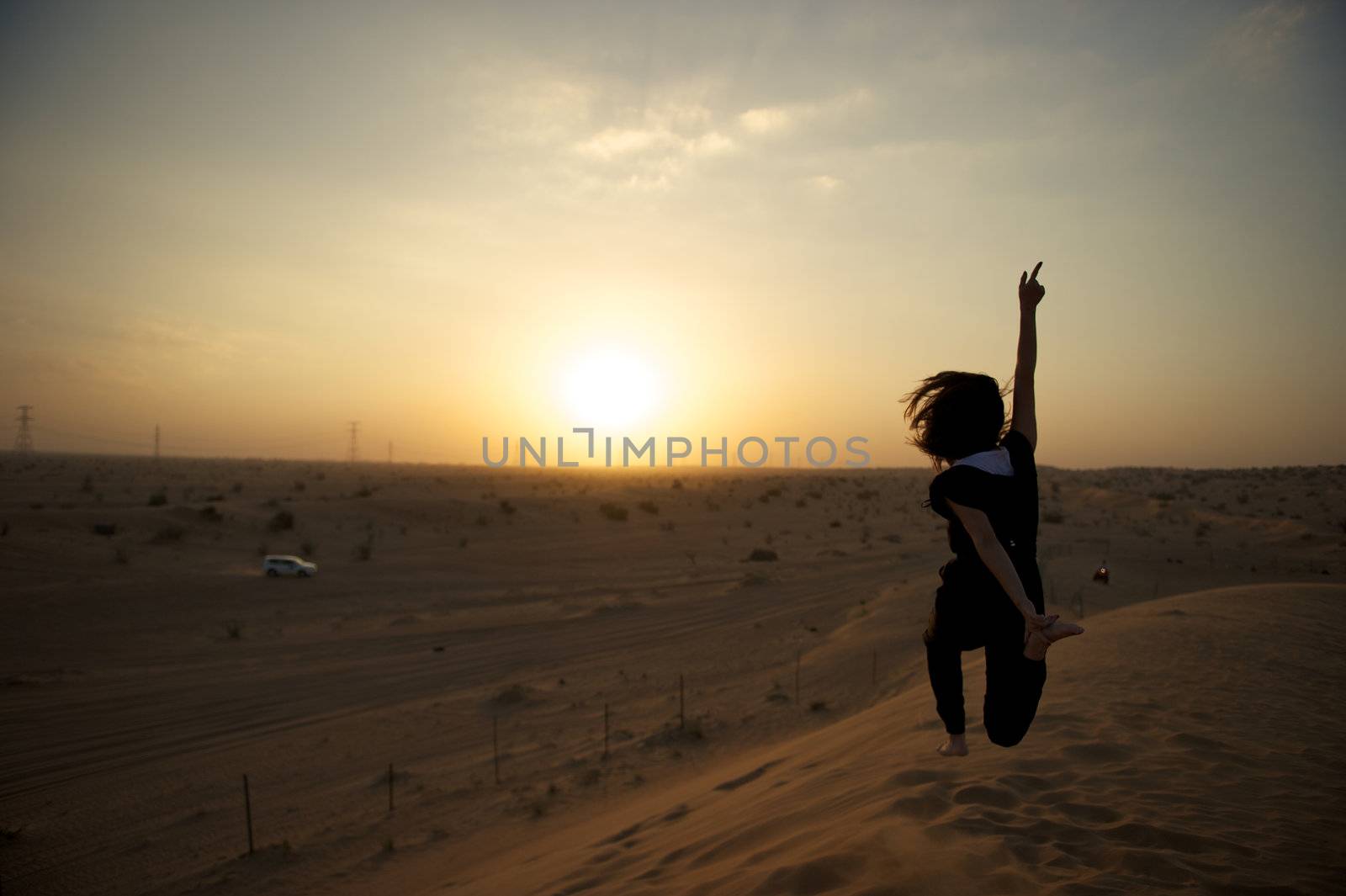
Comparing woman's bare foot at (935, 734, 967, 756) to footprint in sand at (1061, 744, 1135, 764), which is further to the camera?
footprint in sand at (1061, 744, 1135, 764)

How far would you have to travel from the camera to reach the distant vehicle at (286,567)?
78.6ft

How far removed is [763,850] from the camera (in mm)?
4895

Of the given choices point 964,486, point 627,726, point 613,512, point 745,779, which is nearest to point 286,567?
point 627,726

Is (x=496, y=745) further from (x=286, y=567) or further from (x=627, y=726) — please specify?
(x=286, y=567)

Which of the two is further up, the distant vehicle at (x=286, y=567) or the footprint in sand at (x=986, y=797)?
the footprint in sand at (x=986, y=797)

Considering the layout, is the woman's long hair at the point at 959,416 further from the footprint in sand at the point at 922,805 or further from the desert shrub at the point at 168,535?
the desert shrub at the point at 168,535

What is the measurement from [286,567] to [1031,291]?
2521cm

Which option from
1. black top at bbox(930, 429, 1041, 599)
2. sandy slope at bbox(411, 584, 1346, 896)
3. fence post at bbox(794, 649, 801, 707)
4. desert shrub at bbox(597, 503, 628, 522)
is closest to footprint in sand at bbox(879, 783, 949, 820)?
sandy slope at bbox(411, 584, 1346, 896)

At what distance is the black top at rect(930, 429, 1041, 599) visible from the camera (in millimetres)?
2866

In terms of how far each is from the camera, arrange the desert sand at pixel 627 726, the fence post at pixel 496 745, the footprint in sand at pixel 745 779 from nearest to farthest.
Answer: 1. the desert sand at pixel 627 726
2. the footprint in sand at pixel 745 779
3. the fence post at pixel 496 745

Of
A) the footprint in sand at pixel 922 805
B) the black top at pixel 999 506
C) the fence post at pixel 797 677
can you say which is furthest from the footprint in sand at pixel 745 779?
the black top at pixel 999 506

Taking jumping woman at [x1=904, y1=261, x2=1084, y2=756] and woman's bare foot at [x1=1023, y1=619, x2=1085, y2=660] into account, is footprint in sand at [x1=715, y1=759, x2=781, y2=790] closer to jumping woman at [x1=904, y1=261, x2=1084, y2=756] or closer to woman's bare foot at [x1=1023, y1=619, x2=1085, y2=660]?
jumping woman at [x1=904, y1=261, x2=1084, y2=756]

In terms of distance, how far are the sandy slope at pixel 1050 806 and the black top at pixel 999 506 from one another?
1.75m

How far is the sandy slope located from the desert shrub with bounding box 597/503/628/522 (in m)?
33.8
